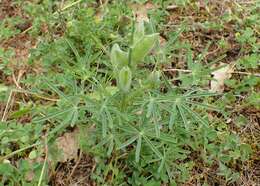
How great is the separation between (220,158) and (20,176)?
43.4 inches

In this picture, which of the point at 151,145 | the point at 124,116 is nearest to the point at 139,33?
the point at 124,116

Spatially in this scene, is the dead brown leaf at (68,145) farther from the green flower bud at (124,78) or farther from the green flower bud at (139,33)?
the green flower bud at (139,33)

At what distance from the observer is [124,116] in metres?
2.20

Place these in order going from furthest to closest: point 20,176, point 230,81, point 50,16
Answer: point 50,16 → point 230,81 → point 20,176

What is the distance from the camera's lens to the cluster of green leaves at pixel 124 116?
2.18m

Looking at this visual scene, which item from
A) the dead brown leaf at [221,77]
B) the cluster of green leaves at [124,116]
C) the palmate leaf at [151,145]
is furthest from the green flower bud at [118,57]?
the dead brown leaf at [221,77]

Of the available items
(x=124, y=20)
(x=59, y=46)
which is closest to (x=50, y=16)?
(x=59, y=46)

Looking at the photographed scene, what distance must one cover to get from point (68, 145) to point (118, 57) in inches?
31.8

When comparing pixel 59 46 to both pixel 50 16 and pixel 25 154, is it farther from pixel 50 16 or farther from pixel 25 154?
pixel 25 154

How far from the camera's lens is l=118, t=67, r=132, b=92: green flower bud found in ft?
6.72

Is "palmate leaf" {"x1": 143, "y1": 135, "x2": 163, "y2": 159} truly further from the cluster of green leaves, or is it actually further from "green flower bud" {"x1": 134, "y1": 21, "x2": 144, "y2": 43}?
"green flower bud" {"x1": 134, "y1": 21, "x2": 144, "y2": 43}

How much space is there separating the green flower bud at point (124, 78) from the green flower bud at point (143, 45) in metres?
0.10

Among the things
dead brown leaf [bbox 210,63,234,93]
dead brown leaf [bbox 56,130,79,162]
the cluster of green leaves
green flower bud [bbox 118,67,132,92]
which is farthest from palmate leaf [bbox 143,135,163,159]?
dead brown leaf [bbox 210,63,234,93]

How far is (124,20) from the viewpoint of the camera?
3.20m
